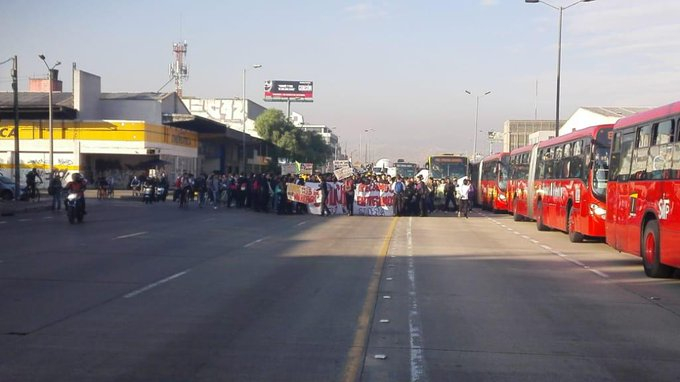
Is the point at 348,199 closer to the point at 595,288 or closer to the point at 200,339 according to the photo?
the point at 595,288

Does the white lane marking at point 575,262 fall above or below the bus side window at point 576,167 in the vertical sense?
below

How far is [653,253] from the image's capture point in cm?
1523

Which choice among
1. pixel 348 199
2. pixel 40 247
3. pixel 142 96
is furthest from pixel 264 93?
pixel 40 247

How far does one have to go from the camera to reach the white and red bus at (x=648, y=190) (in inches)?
567

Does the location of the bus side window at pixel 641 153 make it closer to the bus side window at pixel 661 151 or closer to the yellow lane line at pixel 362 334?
the bus side window at pixel 661 151

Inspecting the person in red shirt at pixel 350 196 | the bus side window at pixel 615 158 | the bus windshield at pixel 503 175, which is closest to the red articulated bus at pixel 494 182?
the bus windshield at pixel 503 175

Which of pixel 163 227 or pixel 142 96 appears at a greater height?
pixel 142 96

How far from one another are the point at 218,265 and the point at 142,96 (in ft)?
183

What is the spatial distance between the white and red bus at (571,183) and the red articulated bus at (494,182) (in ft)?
30.8

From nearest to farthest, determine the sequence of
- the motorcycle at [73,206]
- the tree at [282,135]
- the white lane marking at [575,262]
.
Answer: the white lane marking at [575,262]
the motorcycle at [73,206]
the tree at [282,135]

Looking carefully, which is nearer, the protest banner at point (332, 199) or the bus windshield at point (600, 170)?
the bus windshield at point (600, 170)

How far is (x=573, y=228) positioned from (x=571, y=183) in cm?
132

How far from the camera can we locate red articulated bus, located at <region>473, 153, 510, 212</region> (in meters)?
42.1

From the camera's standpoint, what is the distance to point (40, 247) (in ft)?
63.1
